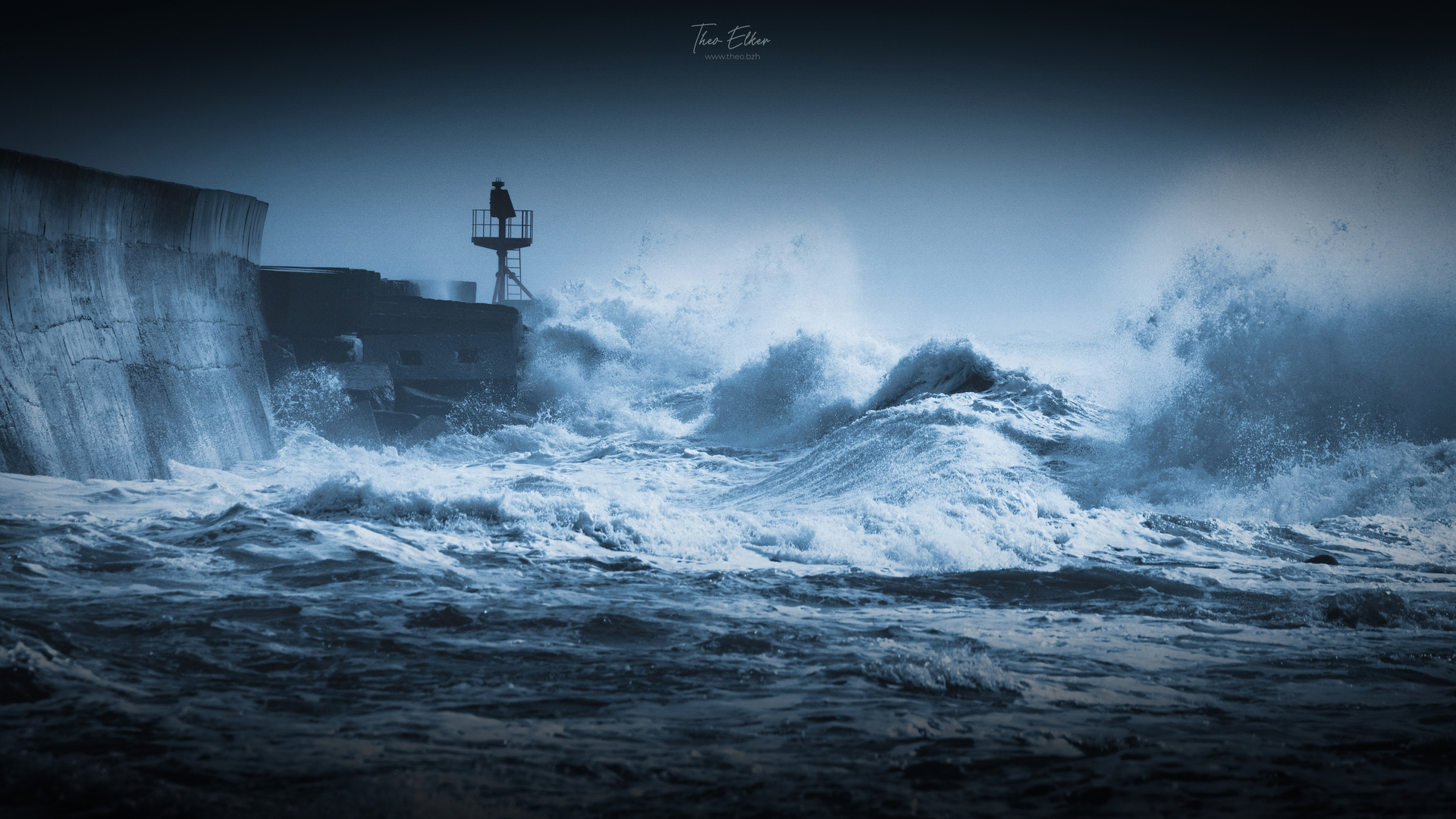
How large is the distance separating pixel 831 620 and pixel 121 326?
24.4 feet

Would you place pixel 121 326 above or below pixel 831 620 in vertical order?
above

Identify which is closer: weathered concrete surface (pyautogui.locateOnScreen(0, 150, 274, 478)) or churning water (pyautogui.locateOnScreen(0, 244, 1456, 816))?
churning water (pyautogui.locateOnScreen(0, 244, 1456, 816))

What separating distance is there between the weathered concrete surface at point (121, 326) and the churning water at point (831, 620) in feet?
1.94

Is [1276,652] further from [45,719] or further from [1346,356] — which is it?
[1346,356]

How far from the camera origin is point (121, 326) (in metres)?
8.06

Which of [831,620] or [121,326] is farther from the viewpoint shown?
[121,326]

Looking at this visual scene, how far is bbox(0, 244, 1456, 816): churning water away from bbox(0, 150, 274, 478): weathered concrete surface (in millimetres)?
592

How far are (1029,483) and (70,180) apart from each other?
334 inches

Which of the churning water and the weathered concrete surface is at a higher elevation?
the weathered concrete surface

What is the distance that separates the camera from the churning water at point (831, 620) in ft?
7.53

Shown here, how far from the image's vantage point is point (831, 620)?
414 centimetres

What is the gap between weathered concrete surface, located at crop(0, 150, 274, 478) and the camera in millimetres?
6609

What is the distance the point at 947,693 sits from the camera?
3.06 metres

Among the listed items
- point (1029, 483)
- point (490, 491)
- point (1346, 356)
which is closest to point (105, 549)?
point (490, 491)
